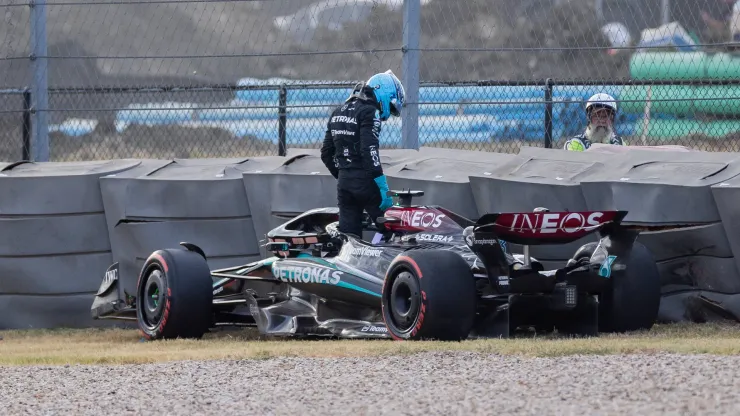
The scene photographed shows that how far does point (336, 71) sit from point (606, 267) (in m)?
3.87

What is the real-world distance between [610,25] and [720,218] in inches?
91.8

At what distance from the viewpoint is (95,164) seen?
11.2 meters

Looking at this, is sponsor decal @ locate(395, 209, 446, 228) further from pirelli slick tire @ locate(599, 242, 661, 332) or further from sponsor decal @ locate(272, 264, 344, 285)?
pirelli slick tire @ locate(599, 242, 661, 332)

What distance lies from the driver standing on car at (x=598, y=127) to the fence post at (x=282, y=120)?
2.45 m

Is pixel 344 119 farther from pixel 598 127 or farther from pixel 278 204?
pixel 598 127

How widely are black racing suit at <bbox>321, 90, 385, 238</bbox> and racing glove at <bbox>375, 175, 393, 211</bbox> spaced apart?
0.02 metres

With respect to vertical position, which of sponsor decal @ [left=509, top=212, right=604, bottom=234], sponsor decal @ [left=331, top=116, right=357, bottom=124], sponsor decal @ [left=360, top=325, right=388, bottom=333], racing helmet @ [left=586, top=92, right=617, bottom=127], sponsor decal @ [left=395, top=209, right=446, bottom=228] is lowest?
sponsor decal @ [left=360, top=325, right=388, bottom=333]

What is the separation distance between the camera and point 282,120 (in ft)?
38.0

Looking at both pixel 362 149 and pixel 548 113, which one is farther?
pixel 548 113

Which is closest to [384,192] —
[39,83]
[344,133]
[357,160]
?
[357,160]

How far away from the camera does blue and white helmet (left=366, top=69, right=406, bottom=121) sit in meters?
9.57

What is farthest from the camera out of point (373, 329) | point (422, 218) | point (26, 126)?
point (26, 126)

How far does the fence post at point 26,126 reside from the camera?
1189 cm

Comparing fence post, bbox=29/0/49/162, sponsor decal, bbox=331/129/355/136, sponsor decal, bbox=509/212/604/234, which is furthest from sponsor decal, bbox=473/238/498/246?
fence post, bbox=29/0/49/162
